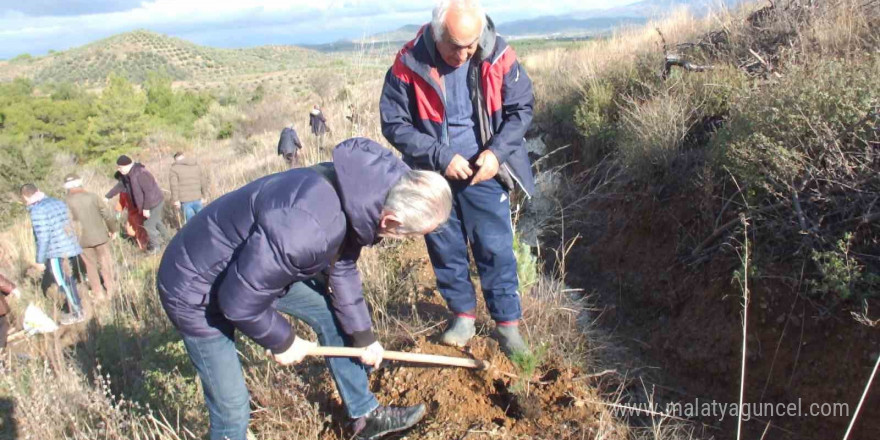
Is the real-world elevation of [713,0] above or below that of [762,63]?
above

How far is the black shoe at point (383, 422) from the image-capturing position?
2.57 meters

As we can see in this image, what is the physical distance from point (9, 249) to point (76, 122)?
21913mm

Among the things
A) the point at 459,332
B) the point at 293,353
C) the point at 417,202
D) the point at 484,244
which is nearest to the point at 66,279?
the point at 459,332

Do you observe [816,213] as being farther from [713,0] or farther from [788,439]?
[713,0]

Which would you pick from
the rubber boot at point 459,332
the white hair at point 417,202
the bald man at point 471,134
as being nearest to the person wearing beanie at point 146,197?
the rubber boot at point 459,332

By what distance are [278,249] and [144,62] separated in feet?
255

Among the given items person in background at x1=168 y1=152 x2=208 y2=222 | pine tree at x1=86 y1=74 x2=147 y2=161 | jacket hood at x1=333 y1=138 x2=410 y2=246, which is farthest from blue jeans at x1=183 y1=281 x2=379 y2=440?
pine tree at x1=86 y1=74 x2=147 y2=161

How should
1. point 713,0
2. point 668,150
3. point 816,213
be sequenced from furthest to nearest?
point 713,0, point 668,150, point 816,213

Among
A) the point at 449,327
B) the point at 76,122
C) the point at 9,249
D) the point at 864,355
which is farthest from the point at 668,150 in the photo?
the point at 76,122

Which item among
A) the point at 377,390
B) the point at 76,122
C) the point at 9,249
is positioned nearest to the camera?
the point at 377,390

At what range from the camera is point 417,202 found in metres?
1.87

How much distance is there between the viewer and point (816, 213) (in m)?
3.26

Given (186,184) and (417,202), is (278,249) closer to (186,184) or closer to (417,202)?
(417,202)

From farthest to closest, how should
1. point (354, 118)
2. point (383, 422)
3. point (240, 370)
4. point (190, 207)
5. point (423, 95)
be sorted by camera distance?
point (190, 207) < point (354, 118) < point (423, 95) < point (383, 422) < point (240, 370)
